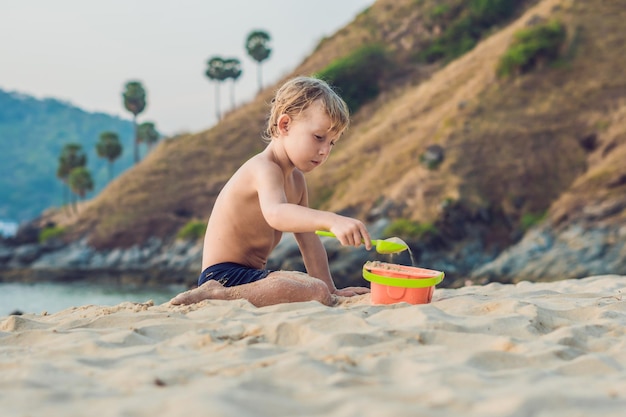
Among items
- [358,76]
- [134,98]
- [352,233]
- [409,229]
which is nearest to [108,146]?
[134,98]

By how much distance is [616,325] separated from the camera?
112 inches

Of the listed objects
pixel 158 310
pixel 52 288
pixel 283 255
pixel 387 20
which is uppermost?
pixel 387 20

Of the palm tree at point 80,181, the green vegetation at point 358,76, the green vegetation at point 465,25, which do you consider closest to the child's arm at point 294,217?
the green vegetation at point 358,76

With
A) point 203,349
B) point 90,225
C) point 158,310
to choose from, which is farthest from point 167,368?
point 90,225

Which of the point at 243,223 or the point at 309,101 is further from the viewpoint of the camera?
the point at 243,223

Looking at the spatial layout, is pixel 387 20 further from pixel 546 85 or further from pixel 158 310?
pixel 158 310

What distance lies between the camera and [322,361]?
2.19 meters

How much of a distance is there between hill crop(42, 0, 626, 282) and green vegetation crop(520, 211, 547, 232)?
0.05 m

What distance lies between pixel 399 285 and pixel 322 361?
118cm

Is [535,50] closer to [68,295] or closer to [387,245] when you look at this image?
[68,295]

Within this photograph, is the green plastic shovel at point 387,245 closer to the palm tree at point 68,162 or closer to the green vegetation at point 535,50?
the green vegetation at point 535,50

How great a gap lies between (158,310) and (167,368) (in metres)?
Answer: 1.23

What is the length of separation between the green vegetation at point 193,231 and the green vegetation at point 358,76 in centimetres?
1110

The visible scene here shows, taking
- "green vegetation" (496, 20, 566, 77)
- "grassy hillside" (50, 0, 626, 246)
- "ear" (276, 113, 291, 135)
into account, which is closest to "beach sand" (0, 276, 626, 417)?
"ear" (276, 113, 291, 135)
